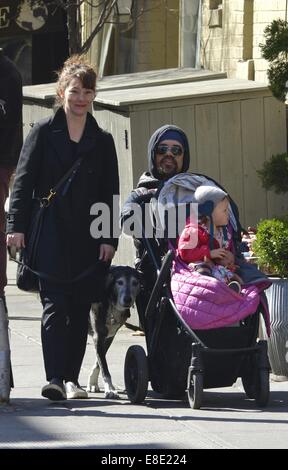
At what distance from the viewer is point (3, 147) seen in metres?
8.50

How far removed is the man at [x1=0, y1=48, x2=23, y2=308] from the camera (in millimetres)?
8453

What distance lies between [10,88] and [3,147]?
37 cm

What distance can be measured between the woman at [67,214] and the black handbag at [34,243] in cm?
3

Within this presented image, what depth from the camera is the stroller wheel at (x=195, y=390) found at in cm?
772

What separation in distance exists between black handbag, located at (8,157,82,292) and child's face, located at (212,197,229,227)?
0.89 metres

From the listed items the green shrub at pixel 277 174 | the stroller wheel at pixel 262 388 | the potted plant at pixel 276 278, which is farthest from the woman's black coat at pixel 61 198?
the green shrub at pixel 277 174

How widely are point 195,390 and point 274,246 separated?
5.54 feet

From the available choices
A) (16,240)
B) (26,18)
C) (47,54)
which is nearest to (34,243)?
(16,240)

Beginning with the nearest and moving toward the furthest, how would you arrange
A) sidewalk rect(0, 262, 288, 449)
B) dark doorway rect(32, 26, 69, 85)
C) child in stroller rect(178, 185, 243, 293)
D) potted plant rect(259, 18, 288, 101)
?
sidewalk rect(0, 262, 288, 449) → child in stroller rect(178, 185, 243, 293) → potted plant rect(259, 18, 288, 101) → dark doorway rect(32, 26, 69, 85)

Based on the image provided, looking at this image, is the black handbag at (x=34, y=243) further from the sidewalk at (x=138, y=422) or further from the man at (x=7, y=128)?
the sidewalk at (x=138, y=422)

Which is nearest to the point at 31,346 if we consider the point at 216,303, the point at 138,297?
the point at 138,297

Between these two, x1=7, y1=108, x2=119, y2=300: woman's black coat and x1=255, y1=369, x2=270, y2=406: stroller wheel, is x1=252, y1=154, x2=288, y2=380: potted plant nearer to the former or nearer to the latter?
x1=255, y1=369, x2=270, y2=406: stroller wheel

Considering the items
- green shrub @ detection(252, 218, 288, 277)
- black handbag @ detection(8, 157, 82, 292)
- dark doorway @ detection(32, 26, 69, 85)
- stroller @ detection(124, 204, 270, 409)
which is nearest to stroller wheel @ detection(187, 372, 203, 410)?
stroller @ detection(124, 204, 270, 409)

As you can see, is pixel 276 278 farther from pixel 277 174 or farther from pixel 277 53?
pixel 277 53
